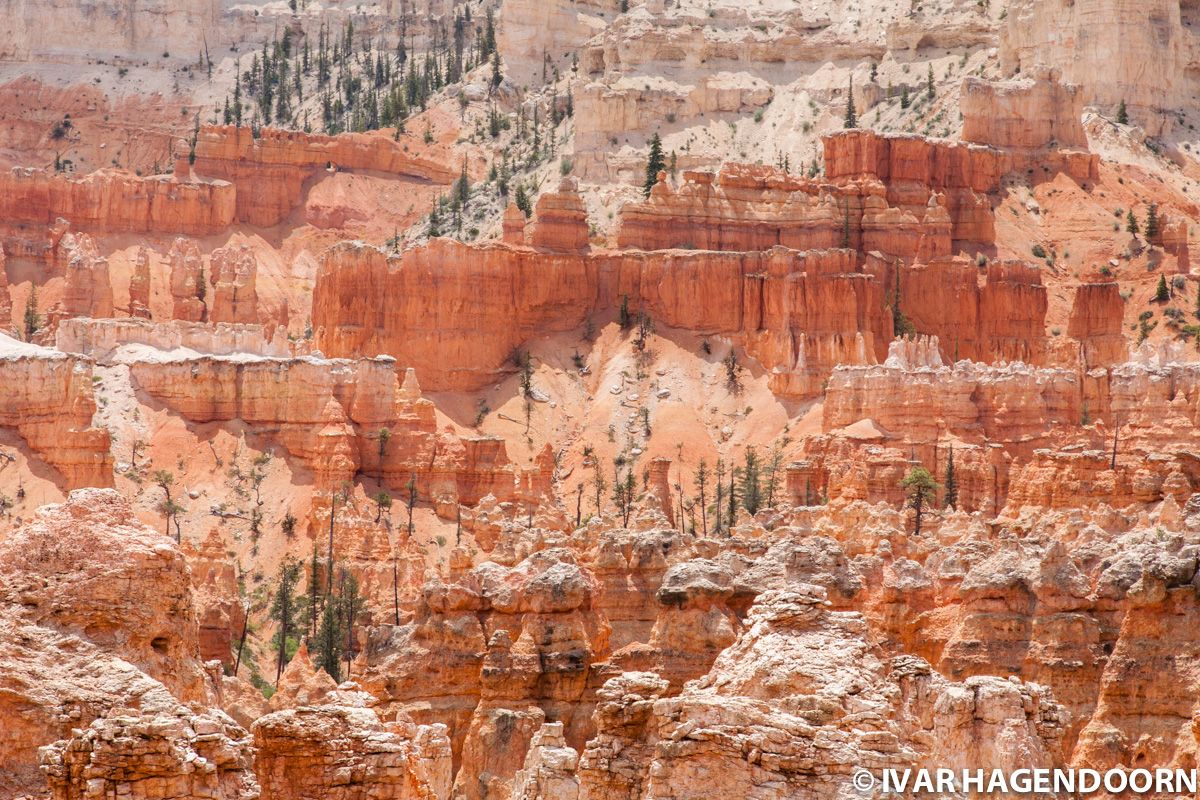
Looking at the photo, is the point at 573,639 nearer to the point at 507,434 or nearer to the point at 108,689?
the point at 108,689

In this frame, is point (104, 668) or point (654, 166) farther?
point (654, 166)

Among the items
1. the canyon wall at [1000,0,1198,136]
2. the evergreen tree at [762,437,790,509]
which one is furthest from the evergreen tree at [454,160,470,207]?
the evergreen tree at [762,437,790,509]

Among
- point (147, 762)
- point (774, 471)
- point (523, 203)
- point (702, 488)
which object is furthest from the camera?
point (523, 203)

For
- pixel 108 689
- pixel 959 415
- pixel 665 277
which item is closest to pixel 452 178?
pixel 665 277

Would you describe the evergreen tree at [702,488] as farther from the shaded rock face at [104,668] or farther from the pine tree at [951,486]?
the shaded rock face at [104,668]

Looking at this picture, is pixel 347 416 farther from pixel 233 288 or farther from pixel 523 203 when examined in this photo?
pixel 523 203

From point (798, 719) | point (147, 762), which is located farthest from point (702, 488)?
point (147, 762)
